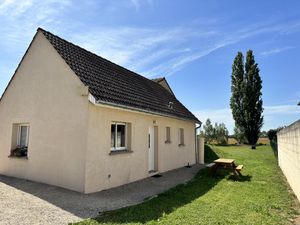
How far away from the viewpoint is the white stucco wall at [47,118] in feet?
28.4

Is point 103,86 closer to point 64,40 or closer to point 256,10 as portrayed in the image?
point 64,40

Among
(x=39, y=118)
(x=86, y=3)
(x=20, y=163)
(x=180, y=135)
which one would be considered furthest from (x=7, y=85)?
(x=180, y=135)

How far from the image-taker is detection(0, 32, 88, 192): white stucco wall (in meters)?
8.66

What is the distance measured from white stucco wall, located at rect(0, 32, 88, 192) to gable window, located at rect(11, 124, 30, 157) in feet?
0.64

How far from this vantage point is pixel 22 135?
1105cm

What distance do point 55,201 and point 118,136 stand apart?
12.7 ft

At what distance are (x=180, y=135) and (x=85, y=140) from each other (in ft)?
31.3

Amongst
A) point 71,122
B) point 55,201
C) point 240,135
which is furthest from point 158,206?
point 240,135

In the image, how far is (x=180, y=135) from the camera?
667 inches

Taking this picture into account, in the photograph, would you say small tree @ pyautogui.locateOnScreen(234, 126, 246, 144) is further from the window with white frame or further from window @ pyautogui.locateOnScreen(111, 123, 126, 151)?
the window with white frame

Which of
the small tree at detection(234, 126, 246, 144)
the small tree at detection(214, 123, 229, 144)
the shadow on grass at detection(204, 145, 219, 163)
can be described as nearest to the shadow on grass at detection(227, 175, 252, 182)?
the shadow on grass at detection(204, 145, 219, 163)

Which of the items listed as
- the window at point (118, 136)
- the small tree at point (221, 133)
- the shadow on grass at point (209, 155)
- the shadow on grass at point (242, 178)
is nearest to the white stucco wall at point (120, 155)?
the window at point (118, 136)

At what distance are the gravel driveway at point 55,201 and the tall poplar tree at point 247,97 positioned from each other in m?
30.7

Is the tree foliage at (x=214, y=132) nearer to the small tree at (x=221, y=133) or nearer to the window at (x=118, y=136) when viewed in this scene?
the small tree at (x=221, y=133)
